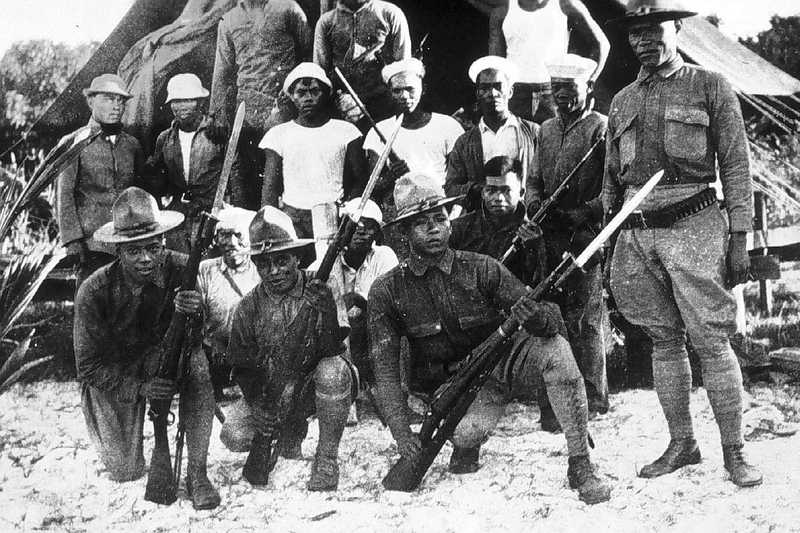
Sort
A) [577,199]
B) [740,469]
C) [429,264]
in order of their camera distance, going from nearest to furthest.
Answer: [740,469], [429,264], [577,199]

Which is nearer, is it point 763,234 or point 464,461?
point 464,461

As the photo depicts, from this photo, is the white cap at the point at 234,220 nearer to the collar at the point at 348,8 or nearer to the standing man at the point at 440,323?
the standing man at the point at 440,323

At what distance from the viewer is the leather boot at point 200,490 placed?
3.91 m

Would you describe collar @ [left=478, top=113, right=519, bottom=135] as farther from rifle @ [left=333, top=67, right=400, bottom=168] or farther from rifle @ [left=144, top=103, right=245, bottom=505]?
rifle @ [left=144, top=103, right=245, bottom=505]

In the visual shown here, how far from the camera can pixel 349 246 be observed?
4.80 metres

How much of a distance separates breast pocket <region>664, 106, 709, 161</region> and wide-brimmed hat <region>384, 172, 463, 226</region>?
1029 millimetres

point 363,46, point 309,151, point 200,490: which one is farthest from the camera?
point 363,46

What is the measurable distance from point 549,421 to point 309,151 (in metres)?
2.14

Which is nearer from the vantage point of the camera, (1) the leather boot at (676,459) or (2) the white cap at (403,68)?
(1) the leather boot at (676,459)

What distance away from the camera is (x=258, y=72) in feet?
17.9

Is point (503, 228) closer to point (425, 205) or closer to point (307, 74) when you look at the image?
point (425, 205)

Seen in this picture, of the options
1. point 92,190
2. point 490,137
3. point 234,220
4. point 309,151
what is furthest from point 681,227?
point 92,190

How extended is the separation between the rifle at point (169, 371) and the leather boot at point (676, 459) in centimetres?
223

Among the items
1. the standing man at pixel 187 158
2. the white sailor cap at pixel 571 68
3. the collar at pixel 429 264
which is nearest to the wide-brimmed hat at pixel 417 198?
the collar at pixel 429 264
